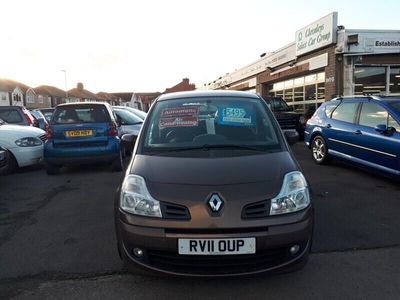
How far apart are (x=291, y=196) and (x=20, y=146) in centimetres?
749

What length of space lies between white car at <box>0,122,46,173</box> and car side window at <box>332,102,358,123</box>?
6706mm

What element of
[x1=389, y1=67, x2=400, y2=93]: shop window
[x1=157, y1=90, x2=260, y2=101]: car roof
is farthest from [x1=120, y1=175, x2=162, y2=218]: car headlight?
[x1=389, y1=67, x2=400, y2=93]: shop window

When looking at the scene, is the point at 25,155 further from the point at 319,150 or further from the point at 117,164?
the point at 319,150

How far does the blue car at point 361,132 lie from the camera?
675 cm

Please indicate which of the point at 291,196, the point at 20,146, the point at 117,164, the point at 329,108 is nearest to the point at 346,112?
the point at 329,108

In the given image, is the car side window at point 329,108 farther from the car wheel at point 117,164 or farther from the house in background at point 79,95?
the house in background at point 79,95

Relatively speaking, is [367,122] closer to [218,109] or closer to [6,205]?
[218,109]

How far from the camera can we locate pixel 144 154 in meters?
3.81

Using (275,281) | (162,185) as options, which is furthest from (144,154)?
(275,281)

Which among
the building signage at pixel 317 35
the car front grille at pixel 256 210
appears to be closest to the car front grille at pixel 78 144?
the car front grille at pixel 256 210

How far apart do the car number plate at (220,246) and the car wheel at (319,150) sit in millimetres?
6429

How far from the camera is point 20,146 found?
899 cm

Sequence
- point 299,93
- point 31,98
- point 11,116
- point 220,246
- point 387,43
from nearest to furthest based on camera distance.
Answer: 1. point 220,246
2. point 11,116
3. point 387,43
4. point 299,93
5. point 31,98

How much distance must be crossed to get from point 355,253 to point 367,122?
410 cm
